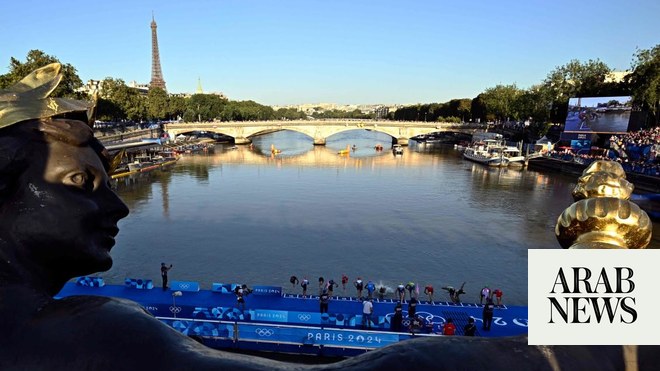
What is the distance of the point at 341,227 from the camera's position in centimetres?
2411

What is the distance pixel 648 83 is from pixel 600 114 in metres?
5.16

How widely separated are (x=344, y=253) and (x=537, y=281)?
1900 cm

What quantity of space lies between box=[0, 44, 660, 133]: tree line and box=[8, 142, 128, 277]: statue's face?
14.6 metres

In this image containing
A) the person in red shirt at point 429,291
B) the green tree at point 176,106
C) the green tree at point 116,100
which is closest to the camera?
the person in red shirt at point 429,291

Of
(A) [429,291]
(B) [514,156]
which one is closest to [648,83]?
(B) [514,156]

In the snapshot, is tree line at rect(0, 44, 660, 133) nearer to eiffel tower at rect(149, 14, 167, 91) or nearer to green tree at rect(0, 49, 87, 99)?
green tree at rect(0, 49, 87, 99)

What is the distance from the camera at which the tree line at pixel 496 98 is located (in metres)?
43.0

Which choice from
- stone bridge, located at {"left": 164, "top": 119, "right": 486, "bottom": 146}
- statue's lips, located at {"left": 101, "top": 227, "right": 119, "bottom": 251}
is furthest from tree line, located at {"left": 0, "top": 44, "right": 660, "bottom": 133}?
statue's lips, located at {"left": 101, "top": 227, "right": 119, "bottom": 251}

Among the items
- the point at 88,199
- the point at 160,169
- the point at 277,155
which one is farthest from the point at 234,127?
the point at 88,199

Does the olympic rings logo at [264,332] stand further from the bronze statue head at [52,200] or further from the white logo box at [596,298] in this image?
the white logo box at [596,298]

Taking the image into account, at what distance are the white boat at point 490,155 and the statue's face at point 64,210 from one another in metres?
52.3

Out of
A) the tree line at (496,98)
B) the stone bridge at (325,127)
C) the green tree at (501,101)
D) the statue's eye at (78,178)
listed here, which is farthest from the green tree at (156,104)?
the statue's eye at (78,178)

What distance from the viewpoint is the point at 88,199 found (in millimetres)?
1807

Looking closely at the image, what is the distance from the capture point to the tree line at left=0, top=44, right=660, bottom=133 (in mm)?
43000
